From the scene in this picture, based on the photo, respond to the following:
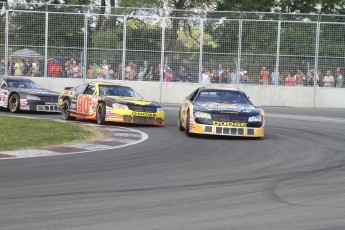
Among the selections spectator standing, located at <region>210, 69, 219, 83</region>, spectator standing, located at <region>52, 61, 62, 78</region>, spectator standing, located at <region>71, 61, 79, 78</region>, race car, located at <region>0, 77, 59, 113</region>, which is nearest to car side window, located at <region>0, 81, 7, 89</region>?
race car, located at <region>0, 77, 59, 113</region>

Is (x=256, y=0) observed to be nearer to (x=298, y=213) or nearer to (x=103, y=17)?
(x=103, y=17)

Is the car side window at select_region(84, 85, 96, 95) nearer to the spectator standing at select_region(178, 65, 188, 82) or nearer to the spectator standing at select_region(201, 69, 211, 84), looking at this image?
the spectator standing at select_region(201, 69, 211, 84)

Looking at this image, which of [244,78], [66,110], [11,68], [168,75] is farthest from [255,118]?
[11,68]

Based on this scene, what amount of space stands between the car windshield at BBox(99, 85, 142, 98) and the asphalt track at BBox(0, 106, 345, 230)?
5.22 m

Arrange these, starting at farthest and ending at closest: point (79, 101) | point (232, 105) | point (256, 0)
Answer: point (256, 0), point (79, 101), point (232, 105)

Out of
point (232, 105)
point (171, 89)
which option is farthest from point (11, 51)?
point (232, 105)

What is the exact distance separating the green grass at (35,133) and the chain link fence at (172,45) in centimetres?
1264

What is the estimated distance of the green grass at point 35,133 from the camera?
1306cm

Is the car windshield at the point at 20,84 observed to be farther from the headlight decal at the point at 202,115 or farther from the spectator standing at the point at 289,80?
the spectator standing at the point at 289,80

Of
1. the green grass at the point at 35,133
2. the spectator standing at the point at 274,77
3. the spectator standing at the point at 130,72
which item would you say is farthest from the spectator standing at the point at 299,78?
the green grass at the point at 35,133

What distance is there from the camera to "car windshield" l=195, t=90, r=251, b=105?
16.6m

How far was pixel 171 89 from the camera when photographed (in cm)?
3064

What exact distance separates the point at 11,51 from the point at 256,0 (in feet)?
66.3

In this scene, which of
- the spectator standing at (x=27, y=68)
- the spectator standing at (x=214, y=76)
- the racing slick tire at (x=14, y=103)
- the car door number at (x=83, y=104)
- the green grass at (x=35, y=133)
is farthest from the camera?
the spectator standing at (x=27, y=68)
